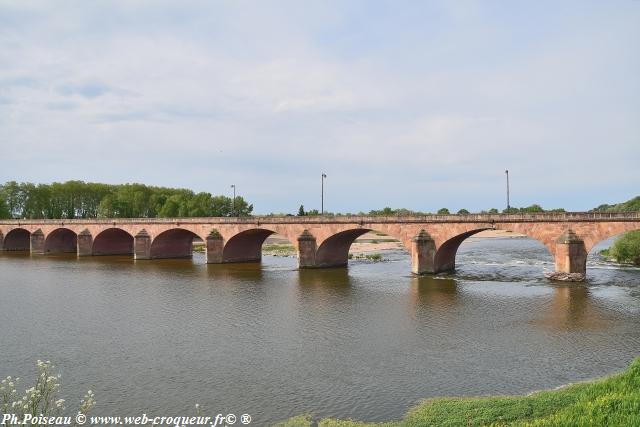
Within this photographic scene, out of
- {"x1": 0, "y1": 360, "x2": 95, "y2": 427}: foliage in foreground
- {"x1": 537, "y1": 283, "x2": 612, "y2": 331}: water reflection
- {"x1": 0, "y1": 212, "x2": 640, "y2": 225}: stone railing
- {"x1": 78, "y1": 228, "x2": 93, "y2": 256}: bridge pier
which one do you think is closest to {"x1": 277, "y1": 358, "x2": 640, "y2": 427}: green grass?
{"x1": 0, "y1": 360, "x2": 95, "y2": 427}: foliage in foreground

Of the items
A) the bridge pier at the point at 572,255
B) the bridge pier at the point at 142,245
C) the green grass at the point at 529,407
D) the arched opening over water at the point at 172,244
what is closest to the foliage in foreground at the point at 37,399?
the green grass at the point at 529,407

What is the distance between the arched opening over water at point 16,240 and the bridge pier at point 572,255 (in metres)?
83.5

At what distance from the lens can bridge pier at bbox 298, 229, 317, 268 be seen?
52.8 metres

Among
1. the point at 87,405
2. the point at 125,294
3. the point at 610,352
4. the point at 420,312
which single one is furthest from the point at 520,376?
the point at 125,294

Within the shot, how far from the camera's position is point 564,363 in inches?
783

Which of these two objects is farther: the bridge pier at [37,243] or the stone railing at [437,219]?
the bridge pier at [37,243]

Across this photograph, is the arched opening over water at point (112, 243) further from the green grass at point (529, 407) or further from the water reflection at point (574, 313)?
the green grass at point (529, 407)

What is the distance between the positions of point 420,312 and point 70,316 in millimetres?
20889

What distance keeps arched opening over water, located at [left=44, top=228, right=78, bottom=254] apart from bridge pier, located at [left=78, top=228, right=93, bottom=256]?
789cm

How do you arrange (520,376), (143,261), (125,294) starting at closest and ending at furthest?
(520,376), (125,294), (143,261)

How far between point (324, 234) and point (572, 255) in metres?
23.3

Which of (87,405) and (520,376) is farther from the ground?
(87,405)

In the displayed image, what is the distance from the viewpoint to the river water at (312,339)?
Answer: 56.4 ft

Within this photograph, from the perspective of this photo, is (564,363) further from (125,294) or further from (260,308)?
(125,294)
